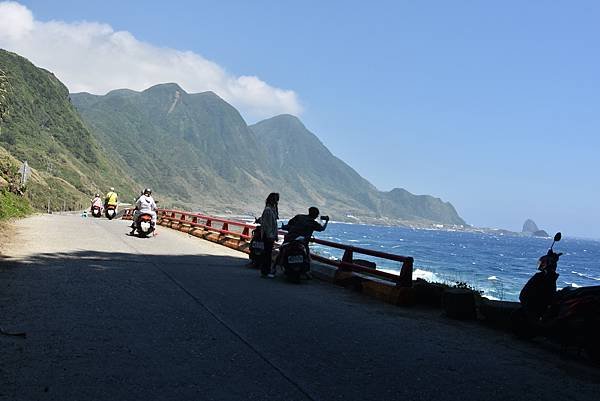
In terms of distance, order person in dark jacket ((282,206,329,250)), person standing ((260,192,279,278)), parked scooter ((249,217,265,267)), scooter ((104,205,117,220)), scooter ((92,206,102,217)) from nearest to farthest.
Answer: person in dark jacket ((282,206,329,250)), person standing ((260,192,279,278)), parked scooter ((249,217,265,267)), scooter ((104,205,117,220)), scooter ((92,206,102,217))

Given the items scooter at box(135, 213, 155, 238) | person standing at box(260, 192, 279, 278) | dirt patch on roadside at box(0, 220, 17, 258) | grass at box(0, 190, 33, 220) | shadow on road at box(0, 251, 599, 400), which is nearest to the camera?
shadow on road at box(0, 251, 599, 400)

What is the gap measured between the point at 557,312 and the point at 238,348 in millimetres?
4717

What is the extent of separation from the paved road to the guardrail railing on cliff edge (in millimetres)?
923

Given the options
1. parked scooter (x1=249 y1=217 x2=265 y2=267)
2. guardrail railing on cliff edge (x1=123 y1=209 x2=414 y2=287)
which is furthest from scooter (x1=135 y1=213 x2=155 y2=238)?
parked scooter (x1=249 y1=217 x2=265 y2=267)

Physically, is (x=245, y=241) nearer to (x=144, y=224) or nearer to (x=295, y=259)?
(x=144, y=224)

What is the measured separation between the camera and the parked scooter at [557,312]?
279 inches

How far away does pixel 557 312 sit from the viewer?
25.4 ft

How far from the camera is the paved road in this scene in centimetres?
481

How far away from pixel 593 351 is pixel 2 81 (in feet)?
85.8

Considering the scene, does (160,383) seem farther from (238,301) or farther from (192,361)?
(238,301)

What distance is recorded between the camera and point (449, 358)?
21.8 ft

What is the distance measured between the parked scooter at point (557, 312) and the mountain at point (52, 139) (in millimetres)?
103816

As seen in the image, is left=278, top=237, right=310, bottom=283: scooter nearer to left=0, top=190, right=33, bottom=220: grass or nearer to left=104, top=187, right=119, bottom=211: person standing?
left=0, top=190, right=33, bottom=220: grass

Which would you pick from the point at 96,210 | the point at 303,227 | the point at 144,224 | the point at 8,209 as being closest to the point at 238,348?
the point at 303,227
